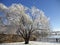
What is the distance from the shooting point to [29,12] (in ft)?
25.2

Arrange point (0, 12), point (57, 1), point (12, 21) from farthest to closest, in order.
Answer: point (0, 12) → point (12, 21) → point (57, 1)

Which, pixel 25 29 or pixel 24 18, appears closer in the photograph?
pixel 24 18

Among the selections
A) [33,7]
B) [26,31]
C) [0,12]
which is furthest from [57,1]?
[0,12]

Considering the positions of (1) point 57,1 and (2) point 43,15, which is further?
(2) point 43,15

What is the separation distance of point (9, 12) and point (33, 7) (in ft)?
4.54

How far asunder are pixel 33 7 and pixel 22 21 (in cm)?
102

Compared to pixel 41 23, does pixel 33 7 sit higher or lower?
higher

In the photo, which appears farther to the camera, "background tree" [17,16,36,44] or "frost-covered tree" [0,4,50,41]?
"background tree" [17,16,36,44]

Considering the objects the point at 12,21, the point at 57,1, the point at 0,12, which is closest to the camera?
the point at 57,1

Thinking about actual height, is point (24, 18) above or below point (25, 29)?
above

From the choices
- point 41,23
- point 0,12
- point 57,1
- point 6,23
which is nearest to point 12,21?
point 6,23

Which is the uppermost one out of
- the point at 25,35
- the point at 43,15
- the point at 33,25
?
the point at 43,15

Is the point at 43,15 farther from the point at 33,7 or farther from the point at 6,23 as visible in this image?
the point at 6,23

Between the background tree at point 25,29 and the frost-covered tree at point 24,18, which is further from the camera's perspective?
the background tree at point 25,29
